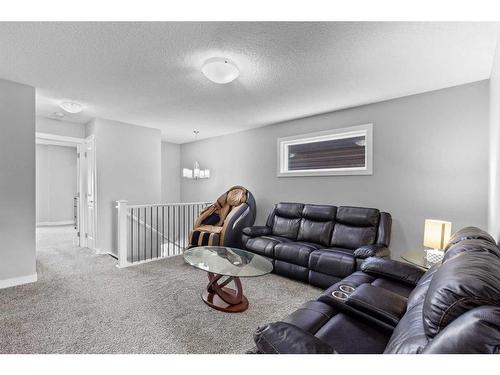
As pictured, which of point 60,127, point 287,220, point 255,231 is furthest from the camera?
point 60,127

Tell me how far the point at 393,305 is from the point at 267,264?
4.11 ft

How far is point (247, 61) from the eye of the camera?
7.50ft

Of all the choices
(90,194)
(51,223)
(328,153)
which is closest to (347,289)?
(328,153)

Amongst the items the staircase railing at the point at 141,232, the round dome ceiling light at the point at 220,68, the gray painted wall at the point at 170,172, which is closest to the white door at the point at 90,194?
the staircase railing at the point at 141,232

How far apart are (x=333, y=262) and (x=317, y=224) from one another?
0.86m

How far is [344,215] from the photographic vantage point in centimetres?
332

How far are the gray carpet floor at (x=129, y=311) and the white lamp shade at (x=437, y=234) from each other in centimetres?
135

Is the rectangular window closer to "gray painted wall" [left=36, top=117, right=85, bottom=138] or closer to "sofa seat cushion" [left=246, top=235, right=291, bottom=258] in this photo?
"sofa seat cushion" [left=246, top=235, right=291, bottom=258]

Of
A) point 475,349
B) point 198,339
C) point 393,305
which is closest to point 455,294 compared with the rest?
point 475,349

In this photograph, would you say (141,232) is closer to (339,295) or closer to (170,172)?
(170,172)

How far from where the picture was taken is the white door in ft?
14.5

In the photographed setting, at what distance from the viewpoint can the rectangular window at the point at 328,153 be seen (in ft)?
11.6

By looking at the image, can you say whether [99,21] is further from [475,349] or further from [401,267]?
[401,267]

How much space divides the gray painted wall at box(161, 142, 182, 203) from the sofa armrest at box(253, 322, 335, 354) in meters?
5.80
